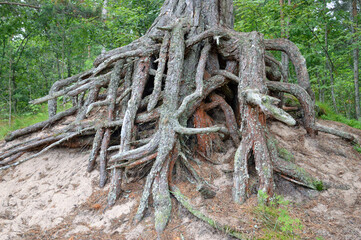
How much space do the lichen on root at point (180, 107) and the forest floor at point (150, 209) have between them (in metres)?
0.18

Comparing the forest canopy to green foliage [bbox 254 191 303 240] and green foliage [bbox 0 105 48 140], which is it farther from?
green foliage [bbox 254 191 303 240]

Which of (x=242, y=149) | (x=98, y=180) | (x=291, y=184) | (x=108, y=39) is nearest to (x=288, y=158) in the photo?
(x=291, y=184)

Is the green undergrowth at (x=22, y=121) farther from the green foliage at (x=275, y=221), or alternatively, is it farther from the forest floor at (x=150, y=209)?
the green foliage at (x=275, y=221)

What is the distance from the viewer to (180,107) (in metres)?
3.37

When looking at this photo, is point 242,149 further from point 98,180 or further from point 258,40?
point 98,180

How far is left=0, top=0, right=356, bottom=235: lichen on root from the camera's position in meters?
3.16

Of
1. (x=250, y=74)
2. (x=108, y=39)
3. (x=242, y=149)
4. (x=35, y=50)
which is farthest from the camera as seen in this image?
(x=35, y=50)

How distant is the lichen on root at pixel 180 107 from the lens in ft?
10.4

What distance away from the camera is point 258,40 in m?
3.93

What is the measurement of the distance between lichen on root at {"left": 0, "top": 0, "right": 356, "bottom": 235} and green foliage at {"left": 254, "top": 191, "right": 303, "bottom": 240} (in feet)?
0.86

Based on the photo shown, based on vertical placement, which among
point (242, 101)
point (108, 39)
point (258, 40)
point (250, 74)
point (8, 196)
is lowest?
point (8, 196)

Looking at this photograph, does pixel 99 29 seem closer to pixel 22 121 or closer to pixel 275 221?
pixel 22 121

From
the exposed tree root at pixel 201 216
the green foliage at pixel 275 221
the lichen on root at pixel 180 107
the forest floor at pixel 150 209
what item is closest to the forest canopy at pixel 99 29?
the lichen on root at pixel 180 107

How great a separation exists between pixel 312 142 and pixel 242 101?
207 cm
